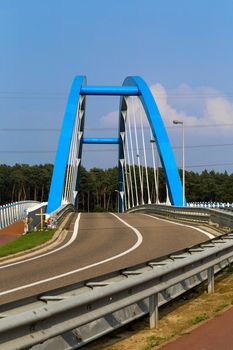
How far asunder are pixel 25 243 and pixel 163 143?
86.7ft

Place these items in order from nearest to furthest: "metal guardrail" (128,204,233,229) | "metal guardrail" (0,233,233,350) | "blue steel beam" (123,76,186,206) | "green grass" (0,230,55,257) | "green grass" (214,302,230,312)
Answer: "metal guardrail" (0,233,233,350) → "green grass" (214,302,230,312) → "green grass" (0,230,55,257) → "metal guardrail" (128,204,233,229) → "blue steel beam" (123,76,186,206)

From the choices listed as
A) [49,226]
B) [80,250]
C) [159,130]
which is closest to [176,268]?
[80,250]

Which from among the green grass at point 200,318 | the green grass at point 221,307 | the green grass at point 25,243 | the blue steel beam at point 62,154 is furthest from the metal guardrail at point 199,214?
the green grass at point 200,318

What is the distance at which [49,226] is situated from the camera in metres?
26.9

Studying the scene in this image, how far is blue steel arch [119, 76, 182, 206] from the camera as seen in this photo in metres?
42.3

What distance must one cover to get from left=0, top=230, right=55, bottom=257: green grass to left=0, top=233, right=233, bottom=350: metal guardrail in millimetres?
10542

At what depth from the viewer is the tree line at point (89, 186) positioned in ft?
544

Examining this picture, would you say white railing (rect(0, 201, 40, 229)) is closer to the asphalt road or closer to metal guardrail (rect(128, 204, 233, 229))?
the asphalt road

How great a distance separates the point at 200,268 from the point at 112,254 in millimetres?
7910

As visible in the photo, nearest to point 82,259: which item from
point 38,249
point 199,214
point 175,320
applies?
point 38,249

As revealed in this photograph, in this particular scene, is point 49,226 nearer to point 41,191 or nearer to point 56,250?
point 56,250

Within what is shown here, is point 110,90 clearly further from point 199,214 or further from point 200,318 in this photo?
point 200,318

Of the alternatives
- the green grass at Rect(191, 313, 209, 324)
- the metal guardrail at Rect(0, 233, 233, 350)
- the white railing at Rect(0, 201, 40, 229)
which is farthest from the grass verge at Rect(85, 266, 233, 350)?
the white railing at Rect(0, 201, 40, 229)

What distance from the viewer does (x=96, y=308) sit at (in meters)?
5.38
